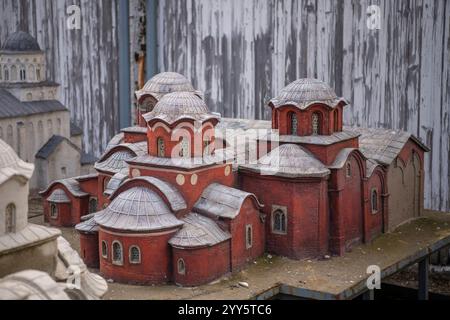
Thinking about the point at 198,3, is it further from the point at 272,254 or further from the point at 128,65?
the point at 272,254

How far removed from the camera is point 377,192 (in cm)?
2148

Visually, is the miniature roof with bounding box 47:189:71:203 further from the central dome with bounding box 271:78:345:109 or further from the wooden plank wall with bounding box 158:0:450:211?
the central dome with bounding box 271:78:345:109

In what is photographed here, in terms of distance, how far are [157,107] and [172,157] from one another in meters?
1.41

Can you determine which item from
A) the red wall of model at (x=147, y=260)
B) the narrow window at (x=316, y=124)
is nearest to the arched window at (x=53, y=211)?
the red wall of model at (x=147, y=260)

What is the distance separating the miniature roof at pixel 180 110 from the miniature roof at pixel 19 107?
751cm

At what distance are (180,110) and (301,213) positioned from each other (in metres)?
3.86

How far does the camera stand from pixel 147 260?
17.8 metres

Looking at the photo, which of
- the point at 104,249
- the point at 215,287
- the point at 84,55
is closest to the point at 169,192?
the point at 104,249

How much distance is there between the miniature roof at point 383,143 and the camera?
853 inches

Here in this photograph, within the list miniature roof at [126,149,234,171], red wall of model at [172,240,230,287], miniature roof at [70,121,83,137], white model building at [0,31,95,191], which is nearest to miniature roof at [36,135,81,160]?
white model building at [0,31,95,191]

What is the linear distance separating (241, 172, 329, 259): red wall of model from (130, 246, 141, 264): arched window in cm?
372
